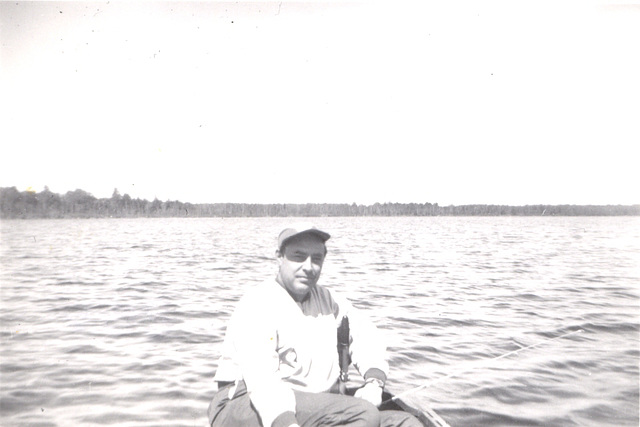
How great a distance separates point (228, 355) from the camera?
3.39 meters

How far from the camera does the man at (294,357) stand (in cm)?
302

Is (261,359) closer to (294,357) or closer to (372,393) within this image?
(294,357)

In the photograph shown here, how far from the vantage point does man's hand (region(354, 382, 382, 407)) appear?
3.49 meters

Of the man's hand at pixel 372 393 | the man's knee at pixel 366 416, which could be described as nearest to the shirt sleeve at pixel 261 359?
the man's knee at pixel 366 416

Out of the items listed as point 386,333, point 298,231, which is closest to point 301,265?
point 298,231

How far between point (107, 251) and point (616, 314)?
23.4 meters

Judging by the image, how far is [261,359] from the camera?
3.04m

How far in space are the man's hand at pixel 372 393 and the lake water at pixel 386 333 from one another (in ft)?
4.24

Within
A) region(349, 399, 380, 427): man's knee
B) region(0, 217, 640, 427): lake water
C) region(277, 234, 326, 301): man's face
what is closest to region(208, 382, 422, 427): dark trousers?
region(349, 399, 380, 427): man's knee

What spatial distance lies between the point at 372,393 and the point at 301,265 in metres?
0.94

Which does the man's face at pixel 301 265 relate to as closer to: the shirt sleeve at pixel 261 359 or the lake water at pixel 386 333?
the shirt sleeve at pixel 261 359

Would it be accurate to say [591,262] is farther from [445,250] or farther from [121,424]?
[121,424]

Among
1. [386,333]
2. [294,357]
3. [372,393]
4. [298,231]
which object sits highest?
[298,231]

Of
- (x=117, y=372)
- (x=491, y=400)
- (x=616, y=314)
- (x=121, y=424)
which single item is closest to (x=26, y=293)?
(x=117, y=372)
